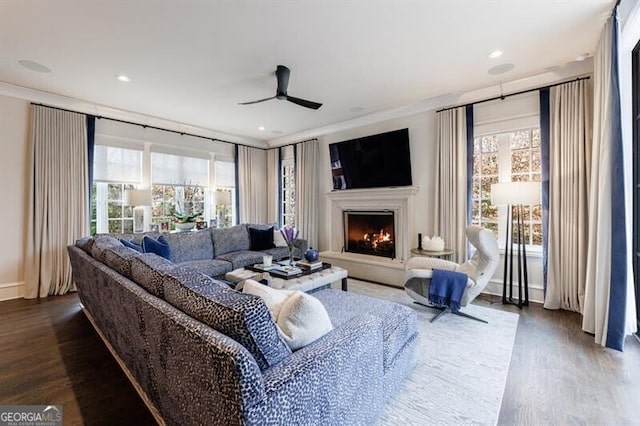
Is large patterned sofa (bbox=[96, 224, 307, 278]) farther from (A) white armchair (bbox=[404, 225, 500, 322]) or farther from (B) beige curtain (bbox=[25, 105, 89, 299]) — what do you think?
(A) white armchair (bbox=[404, 225, 500, 322])

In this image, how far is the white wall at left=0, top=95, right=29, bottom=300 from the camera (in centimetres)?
372

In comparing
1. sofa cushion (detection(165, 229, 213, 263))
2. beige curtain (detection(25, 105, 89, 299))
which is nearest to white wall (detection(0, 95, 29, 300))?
beige curtain (detection(25, 105, 89, 299))

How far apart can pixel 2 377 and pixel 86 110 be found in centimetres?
368

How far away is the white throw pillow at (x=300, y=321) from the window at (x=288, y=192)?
16.7 feet

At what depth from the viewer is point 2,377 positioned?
2086 mm

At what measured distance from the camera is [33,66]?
3.17 meters

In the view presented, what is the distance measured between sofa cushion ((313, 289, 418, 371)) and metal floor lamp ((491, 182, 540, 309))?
6.87ft

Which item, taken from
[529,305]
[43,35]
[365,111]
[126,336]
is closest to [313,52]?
[365,111]

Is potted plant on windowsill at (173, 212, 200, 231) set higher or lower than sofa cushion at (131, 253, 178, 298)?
higher

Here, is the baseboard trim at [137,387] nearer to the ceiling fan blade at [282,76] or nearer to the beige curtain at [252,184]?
the ceiling fan blade at [282,76]

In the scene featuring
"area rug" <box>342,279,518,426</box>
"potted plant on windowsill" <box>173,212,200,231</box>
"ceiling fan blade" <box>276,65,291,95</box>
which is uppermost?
"ceiling fan blade" <box>276,65,291,95</box>

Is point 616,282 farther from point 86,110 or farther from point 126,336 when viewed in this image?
point 86,110

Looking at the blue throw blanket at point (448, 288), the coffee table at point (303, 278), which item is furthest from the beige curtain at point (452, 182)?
the coffee table at point (303, 278)

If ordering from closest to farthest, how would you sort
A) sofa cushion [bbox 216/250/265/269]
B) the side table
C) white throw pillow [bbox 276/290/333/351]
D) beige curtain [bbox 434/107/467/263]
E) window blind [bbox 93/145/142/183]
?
white throw pillow [bbox 276/290/333/351] < the side table < beige curtain [bbox 434/107/467/263] < sofa cushion [bbox 216/250/265/269] < window blind [bbox 93/145/142/183]
